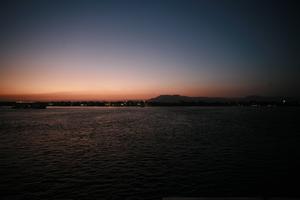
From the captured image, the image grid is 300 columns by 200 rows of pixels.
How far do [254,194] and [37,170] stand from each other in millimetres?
17505

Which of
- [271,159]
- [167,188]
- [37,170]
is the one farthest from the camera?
[271,159]

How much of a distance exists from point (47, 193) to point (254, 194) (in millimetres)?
13455

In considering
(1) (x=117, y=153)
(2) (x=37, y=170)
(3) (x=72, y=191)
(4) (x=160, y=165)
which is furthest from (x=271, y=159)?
(2) (x=37, y=170)

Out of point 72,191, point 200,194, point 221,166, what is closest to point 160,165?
point 221,166

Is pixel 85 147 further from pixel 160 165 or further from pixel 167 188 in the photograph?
pixel 167 188

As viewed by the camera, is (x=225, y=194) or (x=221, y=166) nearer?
(x=225, y=194)

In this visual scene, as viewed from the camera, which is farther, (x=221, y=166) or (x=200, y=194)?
(x=221, y=166)

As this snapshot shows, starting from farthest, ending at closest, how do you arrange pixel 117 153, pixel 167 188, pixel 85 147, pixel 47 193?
1. pixel 85 147
2. pixel 117 153
3. pixel 167 188
4. pixel 47 193

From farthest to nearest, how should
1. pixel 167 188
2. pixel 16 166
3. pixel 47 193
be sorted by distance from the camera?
pixel 16 166, pixel 167 188, pixel 47 193

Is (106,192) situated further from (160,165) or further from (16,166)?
(16,166)

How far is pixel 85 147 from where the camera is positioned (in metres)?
37.1

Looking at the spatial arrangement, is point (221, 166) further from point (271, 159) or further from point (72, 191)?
point (72, 191)

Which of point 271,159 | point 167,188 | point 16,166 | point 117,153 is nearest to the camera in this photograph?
point 167,188

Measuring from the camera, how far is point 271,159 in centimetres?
2867
